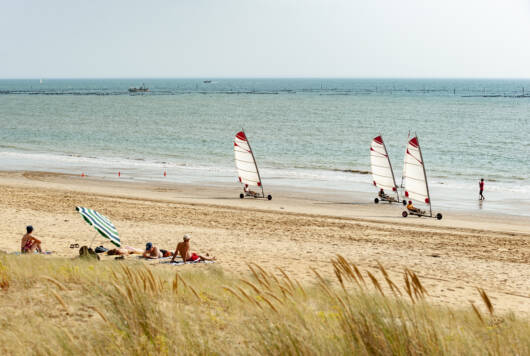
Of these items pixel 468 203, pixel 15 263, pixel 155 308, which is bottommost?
pixel 468 203

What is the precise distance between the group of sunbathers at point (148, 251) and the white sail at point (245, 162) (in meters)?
16.0

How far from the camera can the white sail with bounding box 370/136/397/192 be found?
105 ft

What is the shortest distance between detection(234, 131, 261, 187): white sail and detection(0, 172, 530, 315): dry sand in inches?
53.2

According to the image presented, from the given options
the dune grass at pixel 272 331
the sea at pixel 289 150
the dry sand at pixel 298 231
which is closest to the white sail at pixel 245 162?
the dry sand at pixel 298 231

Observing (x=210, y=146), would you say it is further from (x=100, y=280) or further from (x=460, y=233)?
(x=100, y=280)

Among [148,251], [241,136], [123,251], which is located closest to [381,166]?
[241,136]

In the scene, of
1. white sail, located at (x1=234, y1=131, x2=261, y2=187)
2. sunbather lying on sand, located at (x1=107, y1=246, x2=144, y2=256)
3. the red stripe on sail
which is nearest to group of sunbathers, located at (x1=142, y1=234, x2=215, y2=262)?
sunbather lying on sand, located at (x1=107, y1=246, x2=144, y2=256)

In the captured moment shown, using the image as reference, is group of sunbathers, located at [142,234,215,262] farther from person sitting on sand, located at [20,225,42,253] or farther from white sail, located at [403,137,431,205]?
white sail, located at [403,137,431,205]

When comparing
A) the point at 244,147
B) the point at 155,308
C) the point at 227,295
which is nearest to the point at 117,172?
the point at 244,147

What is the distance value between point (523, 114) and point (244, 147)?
305 feet

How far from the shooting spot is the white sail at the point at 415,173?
2847 centimetres

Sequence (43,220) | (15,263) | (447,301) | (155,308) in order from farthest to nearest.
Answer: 1. (43,220)
2. (447,301)
3. (15,263)
4. (155,308)

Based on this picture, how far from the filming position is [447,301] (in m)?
12.8

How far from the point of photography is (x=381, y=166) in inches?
1275
